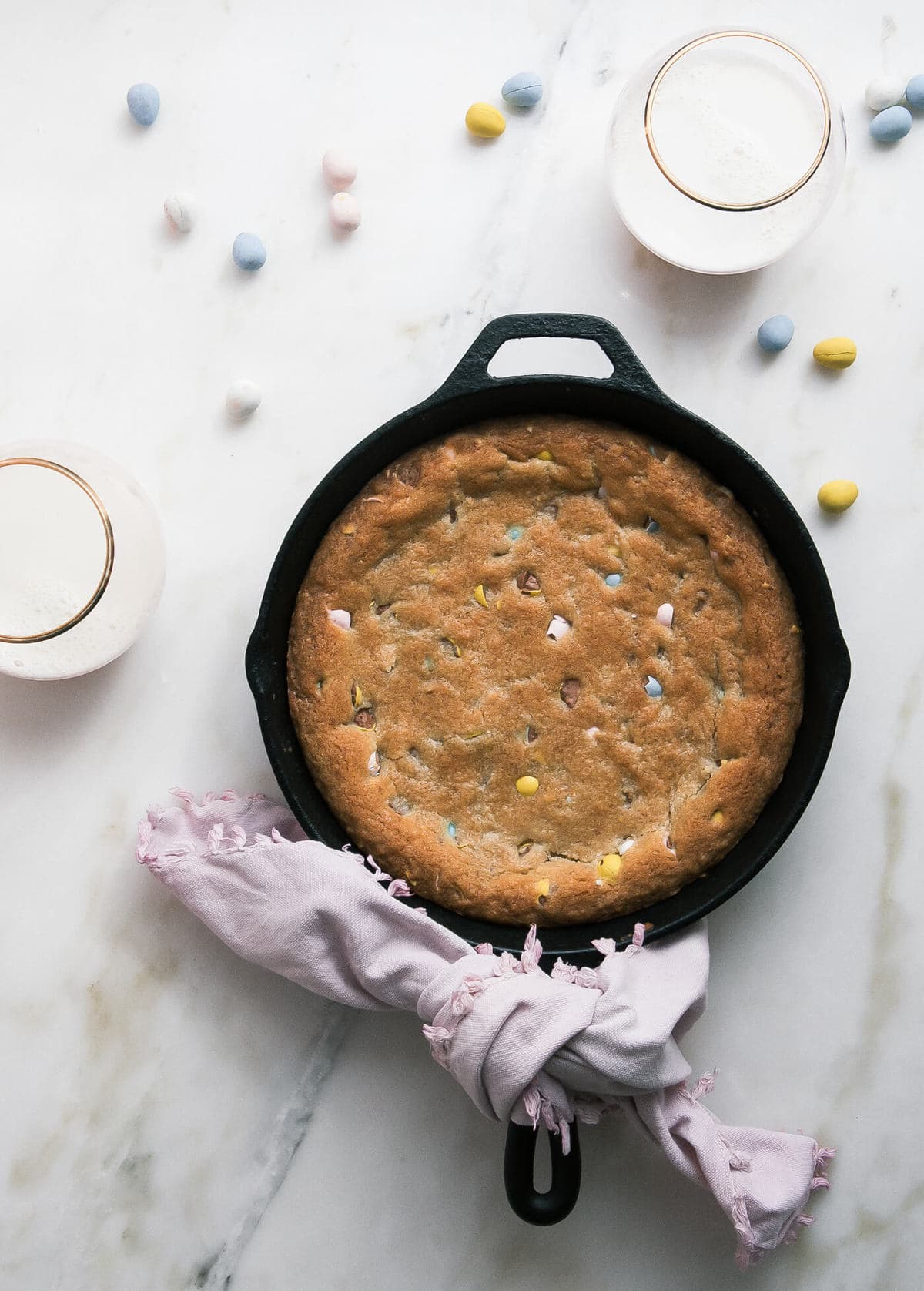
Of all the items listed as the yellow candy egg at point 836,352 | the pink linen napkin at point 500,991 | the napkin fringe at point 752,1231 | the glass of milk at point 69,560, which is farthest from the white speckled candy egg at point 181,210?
the napkin fringe at point 752,1231

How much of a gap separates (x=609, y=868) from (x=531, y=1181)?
0.43 meters

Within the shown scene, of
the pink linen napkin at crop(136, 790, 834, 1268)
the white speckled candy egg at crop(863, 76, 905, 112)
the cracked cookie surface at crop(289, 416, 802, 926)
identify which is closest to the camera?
the pink linen napkin at crop(136, 790, 834, 1268)

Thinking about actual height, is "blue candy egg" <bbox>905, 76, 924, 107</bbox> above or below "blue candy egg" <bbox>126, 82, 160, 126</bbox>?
above

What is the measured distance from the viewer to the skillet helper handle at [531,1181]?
1.44 m

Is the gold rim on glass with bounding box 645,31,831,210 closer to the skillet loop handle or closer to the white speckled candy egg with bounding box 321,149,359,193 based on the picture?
the skillet loop handle

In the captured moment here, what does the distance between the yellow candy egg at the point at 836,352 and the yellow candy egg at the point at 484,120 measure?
23.0 inches

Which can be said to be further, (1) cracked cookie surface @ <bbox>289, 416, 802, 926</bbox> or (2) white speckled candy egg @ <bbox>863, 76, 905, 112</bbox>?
(2) white speckled candy egg @ <bbox>863, 76, 905, 112</bbox>

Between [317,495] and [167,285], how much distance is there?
0.49m

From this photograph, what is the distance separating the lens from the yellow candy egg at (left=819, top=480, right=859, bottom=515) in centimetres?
159

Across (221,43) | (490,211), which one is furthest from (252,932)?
(221,43)

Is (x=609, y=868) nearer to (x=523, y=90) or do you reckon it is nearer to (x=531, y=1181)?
(x=531, y=1181)

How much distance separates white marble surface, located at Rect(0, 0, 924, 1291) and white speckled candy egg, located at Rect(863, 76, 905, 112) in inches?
1.1

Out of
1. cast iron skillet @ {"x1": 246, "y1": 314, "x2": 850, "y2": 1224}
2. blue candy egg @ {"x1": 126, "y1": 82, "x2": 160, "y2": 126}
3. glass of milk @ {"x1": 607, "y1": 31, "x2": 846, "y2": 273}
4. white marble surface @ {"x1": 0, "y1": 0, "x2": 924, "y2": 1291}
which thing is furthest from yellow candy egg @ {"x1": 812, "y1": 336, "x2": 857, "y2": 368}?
blue candy egg @ {"x1": 126, "y1": 82, "x2": 160, "y2": 126}

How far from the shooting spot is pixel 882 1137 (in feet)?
5.31
